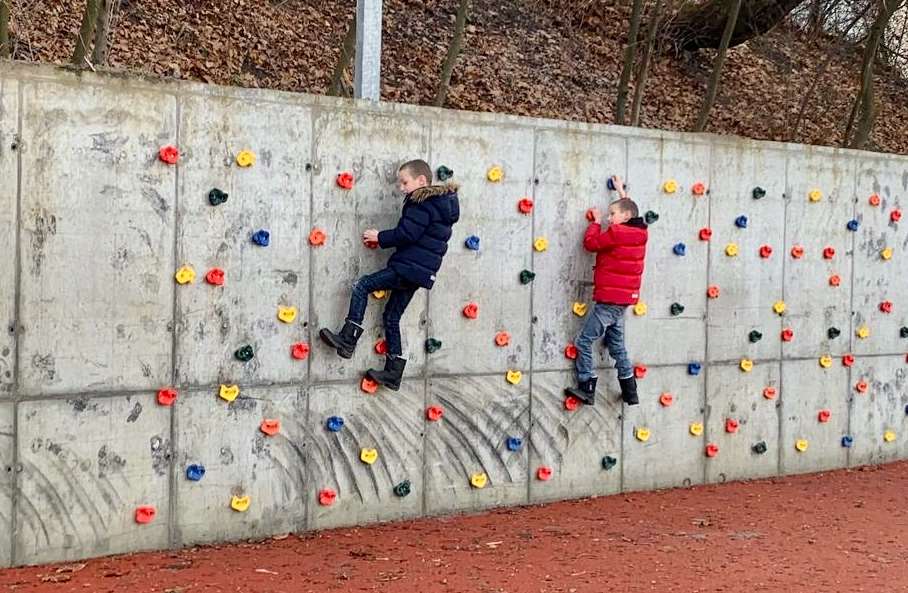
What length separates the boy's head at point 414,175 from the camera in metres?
7.59

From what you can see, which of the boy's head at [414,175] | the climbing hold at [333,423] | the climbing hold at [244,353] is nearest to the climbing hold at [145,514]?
the climbing hold at [244,353]

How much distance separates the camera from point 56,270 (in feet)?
21.0

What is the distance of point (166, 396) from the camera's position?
6.83 metres

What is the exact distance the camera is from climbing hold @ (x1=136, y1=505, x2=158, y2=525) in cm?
675

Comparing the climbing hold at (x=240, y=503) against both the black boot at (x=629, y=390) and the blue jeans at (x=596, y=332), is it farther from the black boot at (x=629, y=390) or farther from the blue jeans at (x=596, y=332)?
the black boot at (x=629, y=390)

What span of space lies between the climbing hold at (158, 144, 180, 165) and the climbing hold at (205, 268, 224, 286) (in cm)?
66

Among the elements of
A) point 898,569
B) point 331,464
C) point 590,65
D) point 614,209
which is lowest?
point 898,569

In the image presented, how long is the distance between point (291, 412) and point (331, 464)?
1.52ft

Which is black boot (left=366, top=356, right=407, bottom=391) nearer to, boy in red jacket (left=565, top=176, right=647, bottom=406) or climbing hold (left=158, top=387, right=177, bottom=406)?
climbing hold (left=158, top=387, right=177, bottom=406)

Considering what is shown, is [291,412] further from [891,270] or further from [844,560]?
[891,270]

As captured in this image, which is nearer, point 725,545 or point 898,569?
point 898,569

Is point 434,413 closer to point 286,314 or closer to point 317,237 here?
point 286,314

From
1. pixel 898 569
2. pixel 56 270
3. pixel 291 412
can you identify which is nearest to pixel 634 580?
pixel 898 569

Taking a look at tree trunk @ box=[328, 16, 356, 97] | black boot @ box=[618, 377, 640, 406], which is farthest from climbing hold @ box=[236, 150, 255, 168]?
tree trunk @ box=[328, 16, 356, 97]
